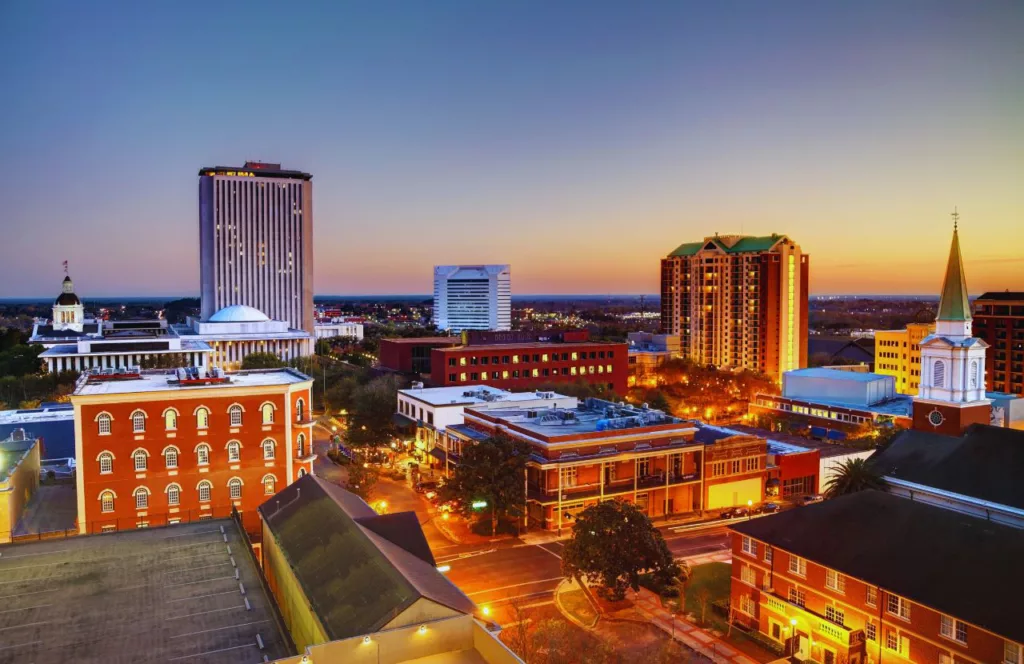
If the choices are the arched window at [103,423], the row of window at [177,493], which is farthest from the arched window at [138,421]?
the row of window at [177,493]

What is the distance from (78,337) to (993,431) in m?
141

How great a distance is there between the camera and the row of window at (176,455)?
47.8 m

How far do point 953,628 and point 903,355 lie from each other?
12598 cm

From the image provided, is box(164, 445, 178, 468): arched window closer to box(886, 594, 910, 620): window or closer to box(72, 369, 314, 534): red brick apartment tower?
box(72, 369, 314, 534): red brick apartment tower

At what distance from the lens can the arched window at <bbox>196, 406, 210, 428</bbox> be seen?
164 ft

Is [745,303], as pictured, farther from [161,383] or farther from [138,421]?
[138,421]

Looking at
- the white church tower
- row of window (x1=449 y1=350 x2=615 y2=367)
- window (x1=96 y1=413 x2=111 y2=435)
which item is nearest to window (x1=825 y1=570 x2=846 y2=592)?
the white church tower

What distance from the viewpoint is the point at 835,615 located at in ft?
118

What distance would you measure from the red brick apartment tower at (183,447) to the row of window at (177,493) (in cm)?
6

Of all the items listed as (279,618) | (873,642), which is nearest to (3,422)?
(279,618)

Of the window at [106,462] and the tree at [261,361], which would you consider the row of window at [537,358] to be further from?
the window at [106,462]

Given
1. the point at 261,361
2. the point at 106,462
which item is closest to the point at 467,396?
the point at 106,462

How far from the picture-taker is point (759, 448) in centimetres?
6475

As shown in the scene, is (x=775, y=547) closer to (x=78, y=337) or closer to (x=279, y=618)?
(x=279, y=618)
